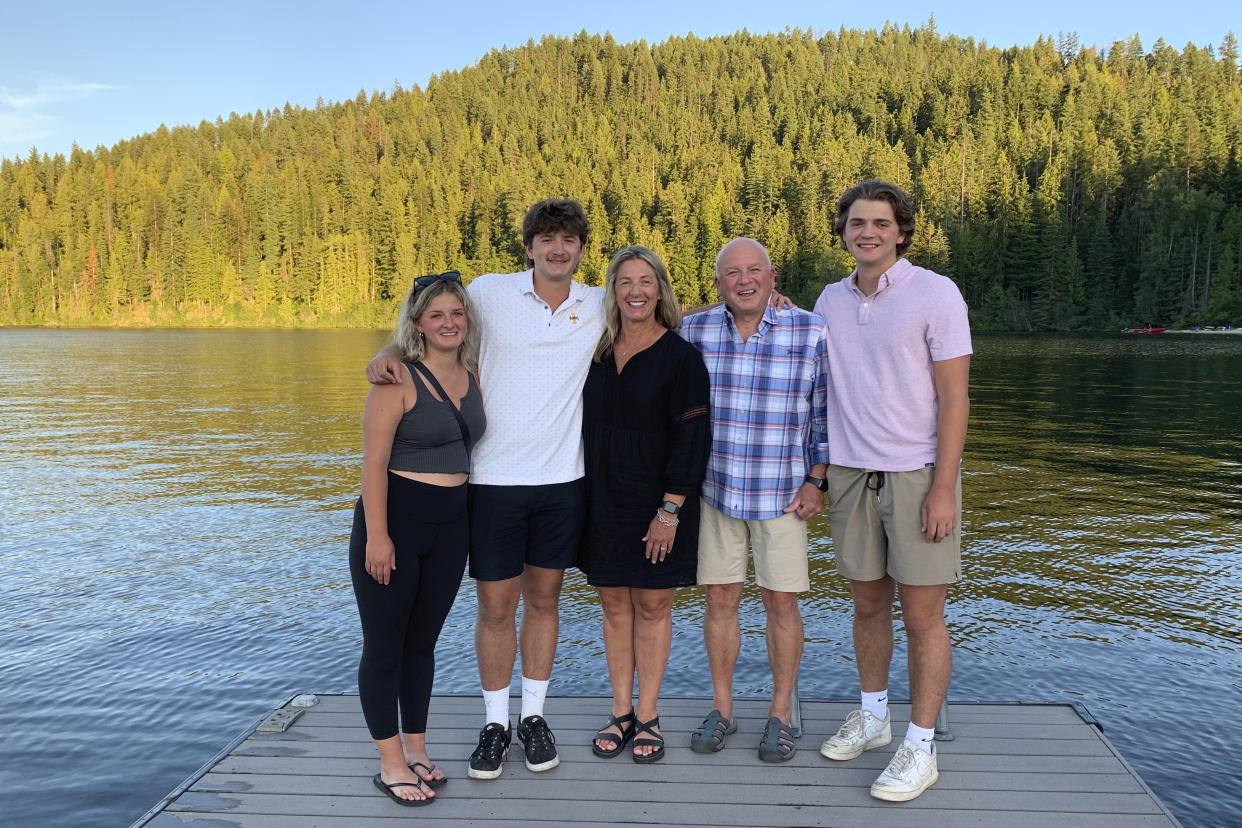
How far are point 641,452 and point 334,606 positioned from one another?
251 inches

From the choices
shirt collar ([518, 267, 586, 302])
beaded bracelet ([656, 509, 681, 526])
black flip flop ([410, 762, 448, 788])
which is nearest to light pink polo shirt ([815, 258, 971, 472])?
beaded bracelet ([656, 509, 681, 526])

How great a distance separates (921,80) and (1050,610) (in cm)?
14160

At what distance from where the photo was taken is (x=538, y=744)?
4.05 metres

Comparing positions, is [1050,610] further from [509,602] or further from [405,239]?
[405,239]

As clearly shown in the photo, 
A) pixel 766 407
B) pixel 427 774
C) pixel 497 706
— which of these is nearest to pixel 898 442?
pixel 766 407

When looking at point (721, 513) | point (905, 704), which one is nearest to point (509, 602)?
point (721, 513)

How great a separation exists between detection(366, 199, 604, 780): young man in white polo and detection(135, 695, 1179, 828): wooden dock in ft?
0.86

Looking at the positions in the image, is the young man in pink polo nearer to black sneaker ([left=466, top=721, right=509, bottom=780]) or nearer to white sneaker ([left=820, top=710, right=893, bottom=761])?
white sneaker ([left=820, top=710, right=893, bottom=761])

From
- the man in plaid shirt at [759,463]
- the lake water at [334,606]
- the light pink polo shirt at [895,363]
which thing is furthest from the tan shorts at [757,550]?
the lake water at [334,606]

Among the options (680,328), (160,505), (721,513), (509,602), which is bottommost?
(160,505)

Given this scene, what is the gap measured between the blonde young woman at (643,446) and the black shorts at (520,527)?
12cm

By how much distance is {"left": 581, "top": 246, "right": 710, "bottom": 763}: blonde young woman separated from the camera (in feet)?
13.2

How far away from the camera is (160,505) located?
1441 cm

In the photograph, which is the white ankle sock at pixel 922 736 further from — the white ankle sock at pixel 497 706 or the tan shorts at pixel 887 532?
the white ankle sock at pixel 497 706
